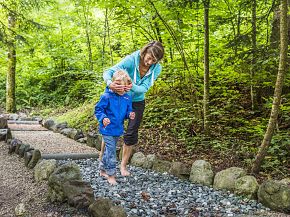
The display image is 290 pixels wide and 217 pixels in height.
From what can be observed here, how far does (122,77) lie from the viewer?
323 cm

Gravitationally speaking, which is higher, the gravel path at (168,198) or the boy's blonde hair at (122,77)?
the boy's blonde hair at (122,77)

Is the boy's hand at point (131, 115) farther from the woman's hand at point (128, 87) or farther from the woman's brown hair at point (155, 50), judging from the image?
the woman's brown hair at point (155, 50)

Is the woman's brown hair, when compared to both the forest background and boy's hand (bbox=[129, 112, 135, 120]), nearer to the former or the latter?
boy's hand (bbox=[129, 112, 135, 120])

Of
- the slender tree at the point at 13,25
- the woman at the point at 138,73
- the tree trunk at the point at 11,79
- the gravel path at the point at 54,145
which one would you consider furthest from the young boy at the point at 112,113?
the tree trunk at the point at 11,79

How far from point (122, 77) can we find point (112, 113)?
0.41 meters

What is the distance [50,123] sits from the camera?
8.14m

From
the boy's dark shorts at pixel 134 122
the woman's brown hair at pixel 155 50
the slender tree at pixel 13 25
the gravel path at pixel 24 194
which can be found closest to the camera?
the gravel path at pixel 24 194

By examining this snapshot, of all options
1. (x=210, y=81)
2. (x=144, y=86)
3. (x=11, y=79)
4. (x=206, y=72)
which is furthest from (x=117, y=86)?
(x=11, y=79)

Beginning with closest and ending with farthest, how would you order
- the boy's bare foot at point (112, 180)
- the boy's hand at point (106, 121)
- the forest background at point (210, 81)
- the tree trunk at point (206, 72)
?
the boy's hand at point (106, 121)
the boy's bare foot at point (112, 180)
the forest background at point (210, 81)
the tree trunk at point (206, 72)

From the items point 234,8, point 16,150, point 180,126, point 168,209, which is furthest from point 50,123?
point 168,209

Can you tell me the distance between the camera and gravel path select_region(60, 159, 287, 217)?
2990 mm

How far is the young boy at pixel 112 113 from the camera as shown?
3.28 metres

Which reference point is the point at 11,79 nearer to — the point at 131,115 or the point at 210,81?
the point at 210,81

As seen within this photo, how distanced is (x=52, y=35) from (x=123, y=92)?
10.5m
